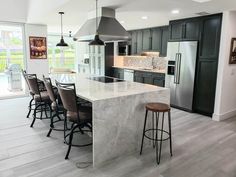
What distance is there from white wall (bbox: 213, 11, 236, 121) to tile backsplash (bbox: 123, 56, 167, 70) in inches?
93.0

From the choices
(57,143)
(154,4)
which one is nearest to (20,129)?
(57,143)

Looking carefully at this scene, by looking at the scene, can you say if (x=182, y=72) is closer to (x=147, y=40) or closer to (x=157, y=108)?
(x=147, y=40)

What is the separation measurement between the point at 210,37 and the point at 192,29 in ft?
1.67

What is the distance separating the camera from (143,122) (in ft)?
9.63

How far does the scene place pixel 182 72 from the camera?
4.86m

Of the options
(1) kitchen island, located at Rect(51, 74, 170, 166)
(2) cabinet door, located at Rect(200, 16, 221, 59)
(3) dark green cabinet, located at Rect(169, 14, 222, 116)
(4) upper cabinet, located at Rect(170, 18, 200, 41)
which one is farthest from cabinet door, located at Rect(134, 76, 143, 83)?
(1) kitchen island, located at Rect(51, 74, 170, 166)

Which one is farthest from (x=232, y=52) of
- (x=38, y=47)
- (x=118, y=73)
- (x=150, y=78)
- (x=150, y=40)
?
(x=38, y=47)

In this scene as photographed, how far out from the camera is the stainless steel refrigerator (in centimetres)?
464

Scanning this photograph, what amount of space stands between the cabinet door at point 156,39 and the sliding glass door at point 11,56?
14.0 ft

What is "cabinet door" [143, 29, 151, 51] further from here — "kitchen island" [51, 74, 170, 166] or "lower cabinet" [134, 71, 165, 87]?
"kitchen island" [51, 74, 170, 166]

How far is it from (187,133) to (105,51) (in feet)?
16.1

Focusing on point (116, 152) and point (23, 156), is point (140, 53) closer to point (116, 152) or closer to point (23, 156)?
point (116, 152)

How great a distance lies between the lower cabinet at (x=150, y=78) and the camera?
565 centimetres

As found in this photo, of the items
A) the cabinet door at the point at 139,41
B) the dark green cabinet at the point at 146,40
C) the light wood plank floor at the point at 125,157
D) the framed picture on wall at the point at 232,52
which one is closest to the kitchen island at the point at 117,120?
the light wood plank floor at the point at 125,157
